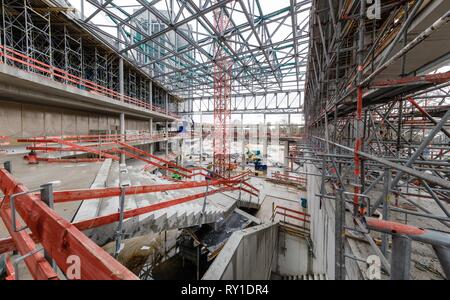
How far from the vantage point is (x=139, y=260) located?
5.92 meters

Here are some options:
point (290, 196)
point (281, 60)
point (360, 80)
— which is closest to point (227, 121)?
point (281, 60)

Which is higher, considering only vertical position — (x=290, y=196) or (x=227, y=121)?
(x=227, y=121)

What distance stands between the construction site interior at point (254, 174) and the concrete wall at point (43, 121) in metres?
0.07

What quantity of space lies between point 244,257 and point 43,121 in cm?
1313

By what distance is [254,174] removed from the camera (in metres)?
15.5

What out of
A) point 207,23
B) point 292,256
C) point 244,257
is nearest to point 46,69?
point 207,23

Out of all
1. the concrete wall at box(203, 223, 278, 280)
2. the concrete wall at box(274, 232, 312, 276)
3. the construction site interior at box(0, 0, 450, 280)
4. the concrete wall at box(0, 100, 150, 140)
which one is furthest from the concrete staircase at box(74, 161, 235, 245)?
the concrete wall at box(0, 100, 150, 140)

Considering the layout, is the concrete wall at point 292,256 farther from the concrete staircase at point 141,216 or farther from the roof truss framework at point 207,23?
the roof truss framework at point 207,23

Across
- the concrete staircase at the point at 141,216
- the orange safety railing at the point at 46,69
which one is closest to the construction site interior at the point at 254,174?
the concrete staircase at the point at 141,216

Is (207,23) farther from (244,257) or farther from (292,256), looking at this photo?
(292,256)

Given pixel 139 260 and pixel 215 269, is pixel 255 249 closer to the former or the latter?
pixel 215 269

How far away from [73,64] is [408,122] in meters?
21.8

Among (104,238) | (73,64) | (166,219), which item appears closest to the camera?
(104,238)

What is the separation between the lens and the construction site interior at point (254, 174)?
134 cm
